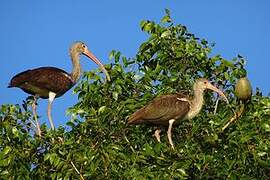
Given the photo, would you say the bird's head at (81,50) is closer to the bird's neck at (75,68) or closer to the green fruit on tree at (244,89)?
the bird's neck at (75,68)

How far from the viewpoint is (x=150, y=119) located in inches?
458

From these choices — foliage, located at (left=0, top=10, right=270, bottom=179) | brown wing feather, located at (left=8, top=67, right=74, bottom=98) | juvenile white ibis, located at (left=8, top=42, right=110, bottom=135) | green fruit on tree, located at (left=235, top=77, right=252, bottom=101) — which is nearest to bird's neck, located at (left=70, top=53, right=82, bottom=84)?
juvenile white ibis, located at (left=8, top=42, right=110, bottom=135)

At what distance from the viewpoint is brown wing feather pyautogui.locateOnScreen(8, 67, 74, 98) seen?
564 inches

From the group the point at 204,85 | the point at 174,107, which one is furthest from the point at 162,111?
the point at 204,85

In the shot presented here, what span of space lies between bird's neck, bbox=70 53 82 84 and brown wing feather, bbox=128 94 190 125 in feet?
13.5

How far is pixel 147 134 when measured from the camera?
39.7ft

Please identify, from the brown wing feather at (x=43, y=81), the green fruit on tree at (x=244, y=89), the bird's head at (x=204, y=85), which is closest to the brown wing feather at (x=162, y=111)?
the bird's head at (x=204, y=85)

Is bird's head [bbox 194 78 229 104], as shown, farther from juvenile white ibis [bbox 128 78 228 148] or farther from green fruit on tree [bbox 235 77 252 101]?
green fruit on tree [bbox 235 77 252 101]

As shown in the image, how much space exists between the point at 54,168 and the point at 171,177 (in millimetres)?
2259

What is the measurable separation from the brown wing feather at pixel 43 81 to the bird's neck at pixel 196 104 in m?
3.94

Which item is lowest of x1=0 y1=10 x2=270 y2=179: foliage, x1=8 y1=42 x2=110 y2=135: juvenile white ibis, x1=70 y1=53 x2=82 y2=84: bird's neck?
x1=0 y1=10 x2=270 y2=179: foliage

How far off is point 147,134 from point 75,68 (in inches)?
176

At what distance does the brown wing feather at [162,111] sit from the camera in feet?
36.4

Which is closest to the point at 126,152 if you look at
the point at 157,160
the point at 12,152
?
the point at 157,160
